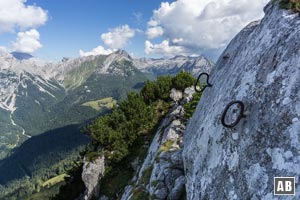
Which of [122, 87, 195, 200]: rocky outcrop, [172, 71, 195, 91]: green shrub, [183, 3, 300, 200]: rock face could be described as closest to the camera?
[183, 3, 300, 200]: rock face

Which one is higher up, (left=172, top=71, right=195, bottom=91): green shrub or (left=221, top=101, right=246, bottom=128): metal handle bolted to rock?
(left=172, top=71, right=195, bottom=91): green shrub

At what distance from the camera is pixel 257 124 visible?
10922 mm

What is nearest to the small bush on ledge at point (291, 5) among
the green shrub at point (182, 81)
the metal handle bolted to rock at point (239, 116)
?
the metal handle bolted to rock at point (239, 116)

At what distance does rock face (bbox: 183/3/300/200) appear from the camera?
9.61m

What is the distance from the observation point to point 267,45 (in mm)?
12578

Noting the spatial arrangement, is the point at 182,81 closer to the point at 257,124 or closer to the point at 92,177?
the point at 92,177

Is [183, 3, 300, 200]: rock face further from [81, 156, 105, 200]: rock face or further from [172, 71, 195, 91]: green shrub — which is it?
[172, 71, 195, 91]: green shrub

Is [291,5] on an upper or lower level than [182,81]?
lower

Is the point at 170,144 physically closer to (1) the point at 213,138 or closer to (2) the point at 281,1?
(1) the point at 213,138

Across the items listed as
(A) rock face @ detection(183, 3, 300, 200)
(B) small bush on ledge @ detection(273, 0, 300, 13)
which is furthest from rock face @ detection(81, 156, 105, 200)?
(B) small bush on ledge @ detection(273, 0, 300, 13)

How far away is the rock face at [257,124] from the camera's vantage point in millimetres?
9608

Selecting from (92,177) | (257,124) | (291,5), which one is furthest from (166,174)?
(92,177)

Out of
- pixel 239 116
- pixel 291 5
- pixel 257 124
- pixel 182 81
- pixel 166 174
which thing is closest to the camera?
pixel 257 124

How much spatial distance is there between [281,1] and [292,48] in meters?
3.44
